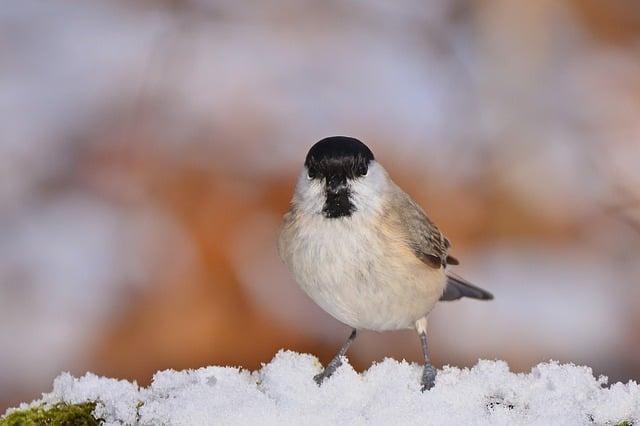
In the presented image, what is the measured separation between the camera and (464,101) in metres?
3.98

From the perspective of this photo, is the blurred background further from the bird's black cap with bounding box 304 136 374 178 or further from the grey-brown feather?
the bird's black cap with bounding box 304 136 374 178

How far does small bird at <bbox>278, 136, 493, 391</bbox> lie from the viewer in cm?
203

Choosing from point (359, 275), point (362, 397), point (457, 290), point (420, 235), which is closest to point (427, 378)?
point (362, 397)

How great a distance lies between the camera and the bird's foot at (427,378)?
176cm

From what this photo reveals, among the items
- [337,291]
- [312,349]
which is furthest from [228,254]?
[337,291]

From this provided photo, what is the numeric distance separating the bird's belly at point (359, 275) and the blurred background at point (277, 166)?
1230 mm

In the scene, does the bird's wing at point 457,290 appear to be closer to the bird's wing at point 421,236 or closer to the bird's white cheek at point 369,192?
the bird's wing at point 421,236

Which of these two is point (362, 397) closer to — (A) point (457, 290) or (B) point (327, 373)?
(B) point (327, 373)

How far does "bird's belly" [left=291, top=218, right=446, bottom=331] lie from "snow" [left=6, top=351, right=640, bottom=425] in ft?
0.84

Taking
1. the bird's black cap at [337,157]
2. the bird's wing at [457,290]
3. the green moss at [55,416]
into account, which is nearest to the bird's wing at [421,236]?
the bird's wing at [457,290]

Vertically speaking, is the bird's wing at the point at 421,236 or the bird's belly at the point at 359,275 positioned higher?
the bird's wing at the point at 421,236

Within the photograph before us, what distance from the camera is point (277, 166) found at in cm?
357

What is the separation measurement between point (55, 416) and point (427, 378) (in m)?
0.83

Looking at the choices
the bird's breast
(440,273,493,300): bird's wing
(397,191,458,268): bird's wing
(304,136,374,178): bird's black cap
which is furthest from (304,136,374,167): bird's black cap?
(440,273,493,300): bird's wing
